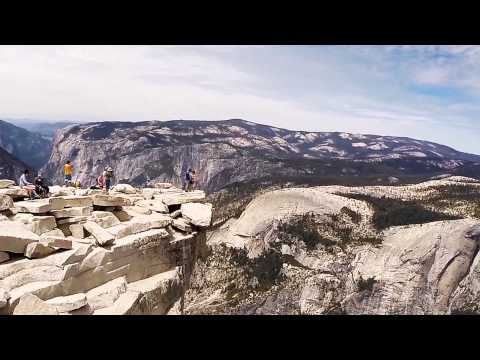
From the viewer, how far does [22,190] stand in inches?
608

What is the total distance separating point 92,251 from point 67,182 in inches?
390

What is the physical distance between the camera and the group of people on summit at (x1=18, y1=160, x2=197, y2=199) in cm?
1631

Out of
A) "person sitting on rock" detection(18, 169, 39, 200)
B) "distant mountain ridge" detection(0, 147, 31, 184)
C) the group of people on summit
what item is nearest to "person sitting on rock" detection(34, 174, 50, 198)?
the group of people on summit

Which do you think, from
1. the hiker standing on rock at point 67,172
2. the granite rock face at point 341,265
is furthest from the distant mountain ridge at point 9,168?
the hiker standing on rock at point 67,172

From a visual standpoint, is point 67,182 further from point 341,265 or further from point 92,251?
point 341,265

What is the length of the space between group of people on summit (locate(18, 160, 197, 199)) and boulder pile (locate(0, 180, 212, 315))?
0.54 metres

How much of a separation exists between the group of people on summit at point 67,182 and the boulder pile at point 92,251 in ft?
1.79

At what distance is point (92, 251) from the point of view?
13.4 meters

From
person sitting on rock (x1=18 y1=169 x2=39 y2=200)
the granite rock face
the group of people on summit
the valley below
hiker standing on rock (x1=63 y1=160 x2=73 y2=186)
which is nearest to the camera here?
the valley below

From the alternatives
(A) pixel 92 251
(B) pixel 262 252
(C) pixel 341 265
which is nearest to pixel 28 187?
(A) pixel 92 251

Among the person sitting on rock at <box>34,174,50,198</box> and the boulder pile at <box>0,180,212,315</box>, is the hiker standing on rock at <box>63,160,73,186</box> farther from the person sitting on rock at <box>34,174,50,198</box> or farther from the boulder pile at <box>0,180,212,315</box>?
the person sitting on rock at <box>34,174,50,198</box>

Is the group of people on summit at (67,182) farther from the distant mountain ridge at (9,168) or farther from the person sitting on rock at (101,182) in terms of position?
the distant mountain ridge at (9,168)
